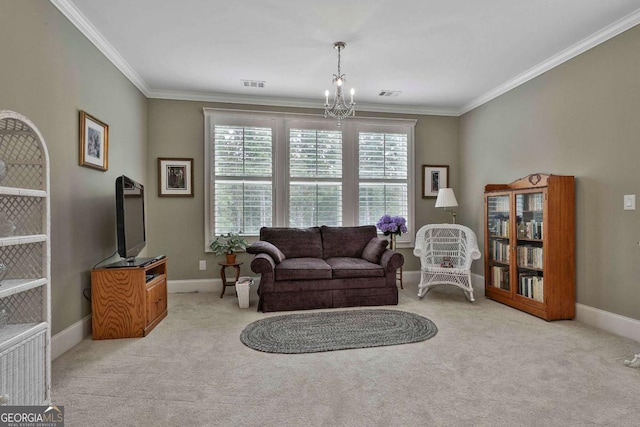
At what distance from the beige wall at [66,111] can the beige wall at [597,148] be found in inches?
181

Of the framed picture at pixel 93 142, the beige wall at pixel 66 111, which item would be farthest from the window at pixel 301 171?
the framed picture at pixel 93 142

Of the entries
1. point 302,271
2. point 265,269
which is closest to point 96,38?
point 265,269

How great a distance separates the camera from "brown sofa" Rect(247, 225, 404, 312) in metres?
3.67

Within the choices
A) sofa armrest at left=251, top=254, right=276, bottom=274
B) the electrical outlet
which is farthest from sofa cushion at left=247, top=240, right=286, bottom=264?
the electrical outlet

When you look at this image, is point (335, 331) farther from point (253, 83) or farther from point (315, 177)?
point (253, 83)

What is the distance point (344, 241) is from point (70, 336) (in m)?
3.05

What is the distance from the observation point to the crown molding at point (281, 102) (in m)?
4.56

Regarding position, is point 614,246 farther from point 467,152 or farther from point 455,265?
point 467,152

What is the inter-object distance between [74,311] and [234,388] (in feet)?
5.53

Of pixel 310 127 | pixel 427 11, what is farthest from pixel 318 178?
pixel 427 11

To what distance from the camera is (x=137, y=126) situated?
4.16 metres

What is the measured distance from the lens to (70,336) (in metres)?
2.68

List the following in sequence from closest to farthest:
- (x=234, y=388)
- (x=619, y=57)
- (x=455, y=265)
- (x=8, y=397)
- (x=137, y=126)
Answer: (x=8, y=397), (x=234, y=388), (x=619, y=57), (x=137, y=126), (x=455, y=265)

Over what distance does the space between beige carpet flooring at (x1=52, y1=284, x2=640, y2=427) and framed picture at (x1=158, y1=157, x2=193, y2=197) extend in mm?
2062
